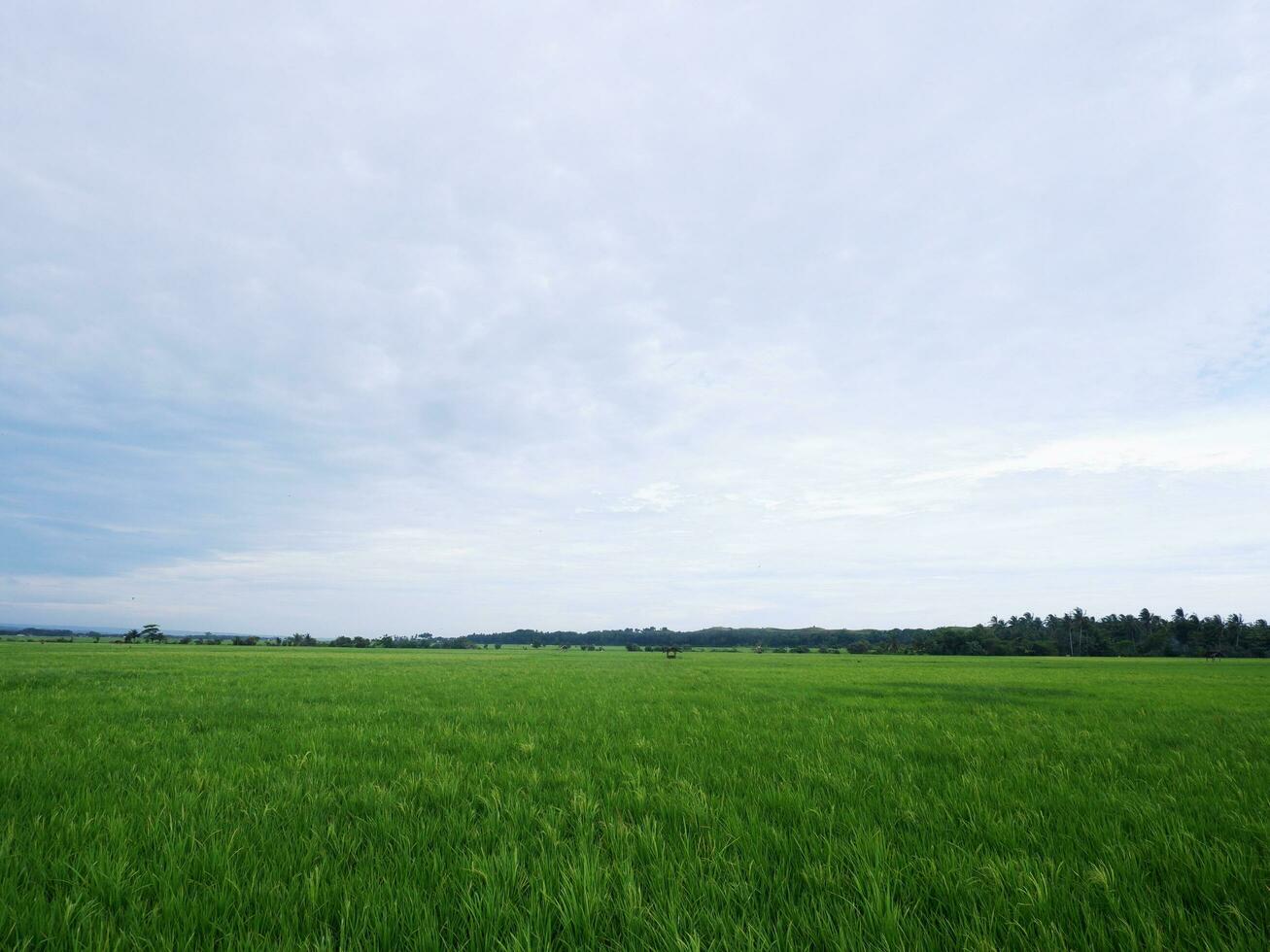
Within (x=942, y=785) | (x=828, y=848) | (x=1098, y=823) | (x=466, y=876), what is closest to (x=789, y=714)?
(x=942, y=785)

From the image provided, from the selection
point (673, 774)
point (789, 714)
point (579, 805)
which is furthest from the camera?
point (789, 714)

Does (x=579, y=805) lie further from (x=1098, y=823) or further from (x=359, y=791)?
(x=1098, y=823)

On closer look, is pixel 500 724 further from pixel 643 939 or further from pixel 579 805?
pixel 643 939

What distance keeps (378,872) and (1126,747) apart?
399 inches

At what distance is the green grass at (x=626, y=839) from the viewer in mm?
3004

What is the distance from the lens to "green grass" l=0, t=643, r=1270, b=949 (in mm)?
3004

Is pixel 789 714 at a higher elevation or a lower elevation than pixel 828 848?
lower

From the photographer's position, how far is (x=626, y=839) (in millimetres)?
4234

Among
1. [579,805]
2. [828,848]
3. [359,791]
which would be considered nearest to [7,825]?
[359,791]

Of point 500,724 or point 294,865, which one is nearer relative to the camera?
point 294,865

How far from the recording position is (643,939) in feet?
9.18

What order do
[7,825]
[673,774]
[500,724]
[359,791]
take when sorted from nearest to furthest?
[7,825] → [359,791] → [673,774] → [500,724]

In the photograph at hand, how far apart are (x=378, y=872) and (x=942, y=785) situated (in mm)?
5418

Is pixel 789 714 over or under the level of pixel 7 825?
under
